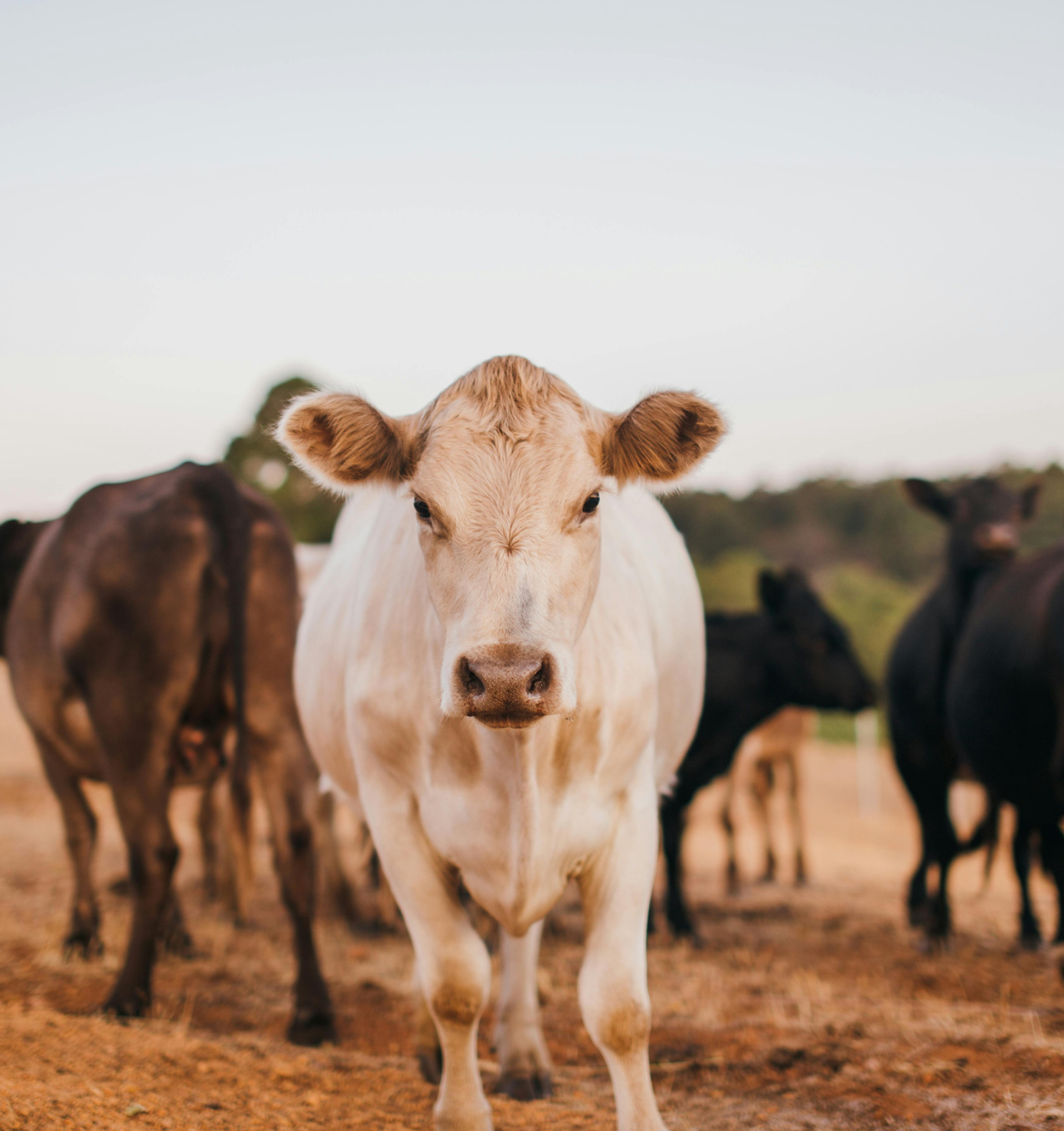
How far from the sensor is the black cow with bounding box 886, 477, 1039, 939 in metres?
7.66

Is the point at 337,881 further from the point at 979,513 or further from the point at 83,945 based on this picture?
the point at 979,513

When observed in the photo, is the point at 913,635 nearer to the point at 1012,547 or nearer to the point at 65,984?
the point at 1012,547

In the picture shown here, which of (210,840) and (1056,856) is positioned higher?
(1056,856)

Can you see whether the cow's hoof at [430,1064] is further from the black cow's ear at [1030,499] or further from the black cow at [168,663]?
the black cow's ear at [1030,499]

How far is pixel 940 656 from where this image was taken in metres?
7.81

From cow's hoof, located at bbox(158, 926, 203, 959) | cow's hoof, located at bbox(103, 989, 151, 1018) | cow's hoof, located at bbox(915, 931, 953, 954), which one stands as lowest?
cow's hoof, located at bbox(915, 931, 953, 954)

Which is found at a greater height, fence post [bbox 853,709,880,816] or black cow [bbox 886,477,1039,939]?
black cow [bbox 886,477,1039,939]

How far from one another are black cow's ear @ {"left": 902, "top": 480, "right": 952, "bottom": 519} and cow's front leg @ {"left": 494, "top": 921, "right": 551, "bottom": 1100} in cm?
519

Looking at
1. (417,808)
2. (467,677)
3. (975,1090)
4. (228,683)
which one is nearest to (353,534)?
(228,683)

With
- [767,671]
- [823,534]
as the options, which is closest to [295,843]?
[767,671]

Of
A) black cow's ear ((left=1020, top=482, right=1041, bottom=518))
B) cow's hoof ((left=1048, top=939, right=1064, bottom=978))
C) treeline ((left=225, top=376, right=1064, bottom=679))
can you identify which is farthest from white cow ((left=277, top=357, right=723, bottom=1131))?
treeline ((left=225, top=376, right=1064, bottom=679))

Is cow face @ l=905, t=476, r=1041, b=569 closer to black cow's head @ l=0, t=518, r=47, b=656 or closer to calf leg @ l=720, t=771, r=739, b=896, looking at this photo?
calf leg @ l=720, t=771, r=739, b=896

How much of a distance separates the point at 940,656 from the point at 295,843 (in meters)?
4.68

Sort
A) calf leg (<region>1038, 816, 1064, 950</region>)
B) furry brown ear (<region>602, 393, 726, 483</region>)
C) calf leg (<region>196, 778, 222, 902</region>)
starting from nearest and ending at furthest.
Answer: furry brown ear (<region>602, 393, 726, 483</region>)
calf leg (<region>1038, 816, 1064, 950</region>)
calf leg (<region>196, 778, 222, 902</region>)
